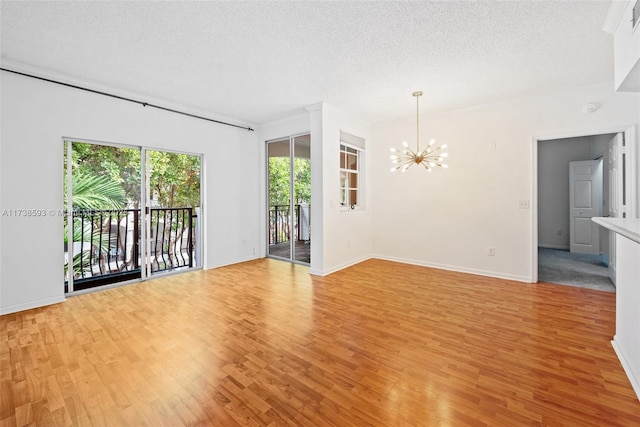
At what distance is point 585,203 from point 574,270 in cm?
250

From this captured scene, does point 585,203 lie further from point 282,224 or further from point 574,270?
point 282,224

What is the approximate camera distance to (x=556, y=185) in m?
6.89

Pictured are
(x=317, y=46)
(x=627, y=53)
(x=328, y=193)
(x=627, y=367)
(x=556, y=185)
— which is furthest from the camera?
(x=556, y=185)

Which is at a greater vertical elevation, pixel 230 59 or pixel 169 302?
pixel 230 59

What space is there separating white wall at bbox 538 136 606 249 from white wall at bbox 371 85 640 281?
351 cm

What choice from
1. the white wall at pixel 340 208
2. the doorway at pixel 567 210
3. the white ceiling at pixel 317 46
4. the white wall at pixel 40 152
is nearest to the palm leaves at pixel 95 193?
the white wall at pixel 40 152

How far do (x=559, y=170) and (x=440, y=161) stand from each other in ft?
13.8

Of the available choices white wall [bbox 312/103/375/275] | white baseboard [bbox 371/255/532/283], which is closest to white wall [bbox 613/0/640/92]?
white baseboard [bbox 371/255/532/283]

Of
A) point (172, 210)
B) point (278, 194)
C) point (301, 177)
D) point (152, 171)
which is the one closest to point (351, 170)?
point (301, 177)

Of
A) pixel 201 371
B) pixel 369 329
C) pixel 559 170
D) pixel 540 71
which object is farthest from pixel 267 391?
pixel 559 170

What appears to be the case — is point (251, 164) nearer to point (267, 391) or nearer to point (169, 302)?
point (169, 302)

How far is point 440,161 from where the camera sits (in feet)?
15.9

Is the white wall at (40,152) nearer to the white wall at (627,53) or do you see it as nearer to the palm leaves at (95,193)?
the palm leaves at (95,193)

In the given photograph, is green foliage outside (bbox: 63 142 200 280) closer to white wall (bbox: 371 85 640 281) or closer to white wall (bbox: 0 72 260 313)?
white wall (bbox: 0 72 260 313)
